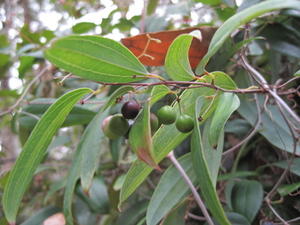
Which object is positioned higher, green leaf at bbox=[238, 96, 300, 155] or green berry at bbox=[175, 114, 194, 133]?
green berry at bbox=[175, 114, 194, 133]

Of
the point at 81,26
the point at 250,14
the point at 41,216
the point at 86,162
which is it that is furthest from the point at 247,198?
the point at 81,26

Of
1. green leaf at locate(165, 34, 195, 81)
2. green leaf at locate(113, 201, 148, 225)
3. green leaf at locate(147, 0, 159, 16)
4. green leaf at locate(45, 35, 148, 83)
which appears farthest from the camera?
green leaf at locate(147, 0, 159, 16)

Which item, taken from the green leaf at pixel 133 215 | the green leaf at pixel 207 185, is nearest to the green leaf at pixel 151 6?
the green leaf at pixel 133 215

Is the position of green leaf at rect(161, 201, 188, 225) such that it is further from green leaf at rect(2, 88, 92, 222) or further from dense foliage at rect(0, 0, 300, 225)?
green leaf at rect(2, 88, 92, 222)

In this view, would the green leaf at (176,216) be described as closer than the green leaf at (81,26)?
Yes

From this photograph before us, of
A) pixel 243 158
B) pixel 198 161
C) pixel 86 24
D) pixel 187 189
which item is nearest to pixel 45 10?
pixel 86 24

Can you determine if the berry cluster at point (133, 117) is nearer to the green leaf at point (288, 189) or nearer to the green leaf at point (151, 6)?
the green leaf at point (288, 189)

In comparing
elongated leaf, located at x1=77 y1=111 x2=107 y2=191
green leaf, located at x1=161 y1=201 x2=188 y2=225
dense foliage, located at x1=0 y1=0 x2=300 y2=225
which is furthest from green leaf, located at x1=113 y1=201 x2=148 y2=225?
elongated leaf, located at x1=77 y1=111 x2=107 y2=191
